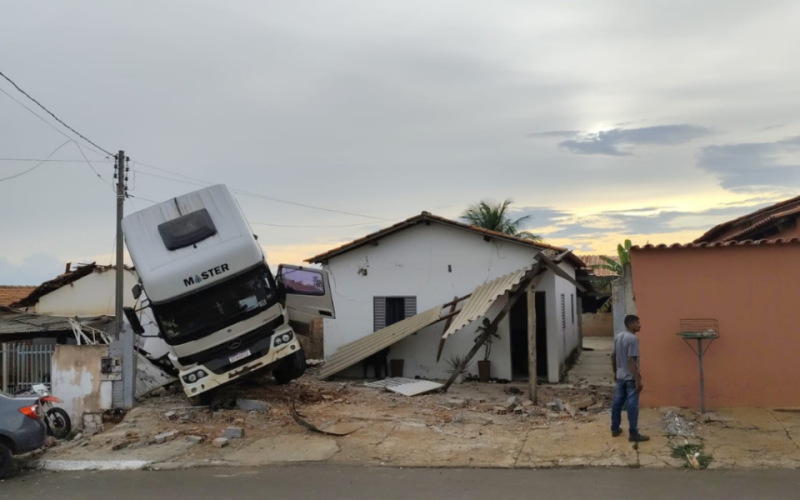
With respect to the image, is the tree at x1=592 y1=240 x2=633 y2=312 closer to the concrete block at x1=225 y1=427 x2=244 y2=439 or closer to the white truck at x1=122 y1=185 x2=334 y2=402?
the white truck at x1=122 y1=185 x2=334 y2=402

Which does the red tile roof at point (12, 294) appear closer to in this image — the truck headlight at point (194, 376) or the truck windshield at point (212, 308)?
the truck headlight at point (194, 376)

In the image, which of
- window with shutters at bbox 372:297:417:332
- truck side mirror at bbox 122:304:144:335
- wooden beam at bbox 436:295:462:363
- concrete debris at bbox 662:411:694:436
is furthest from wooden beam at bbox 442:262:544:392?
truck side mirror at bbox 122:304:144:335

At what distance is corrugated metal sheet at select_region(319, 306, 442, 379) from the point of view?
1600 cm

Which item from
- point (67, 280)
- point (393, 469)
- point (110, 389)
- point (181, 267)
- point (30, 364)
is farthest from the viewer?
point (67, 280)

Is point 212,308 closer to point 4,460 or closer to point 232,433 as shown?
point 232,433

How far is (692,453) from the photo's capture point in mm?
8406

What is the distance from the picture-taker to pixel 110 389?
482 inches

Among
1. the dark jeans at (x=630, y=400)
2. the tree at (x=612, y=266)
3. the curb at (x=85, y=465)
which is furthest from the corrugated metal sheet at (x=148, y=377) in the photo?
the tree at (x=612, y=266)

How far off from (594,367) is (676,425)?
10.8m

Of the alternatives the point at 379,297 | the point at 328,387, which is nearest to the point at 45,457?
the point at 328,387

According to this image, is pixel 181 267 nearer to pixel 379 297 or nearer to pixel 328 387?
pixel 328 387

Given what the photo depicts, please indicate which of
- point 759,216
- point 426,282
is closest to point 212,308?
point 426,282

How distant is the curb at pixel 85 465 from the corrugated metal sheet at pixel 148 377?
3574 mm

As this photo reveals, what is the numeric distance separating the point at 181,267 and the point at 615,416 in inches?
281
